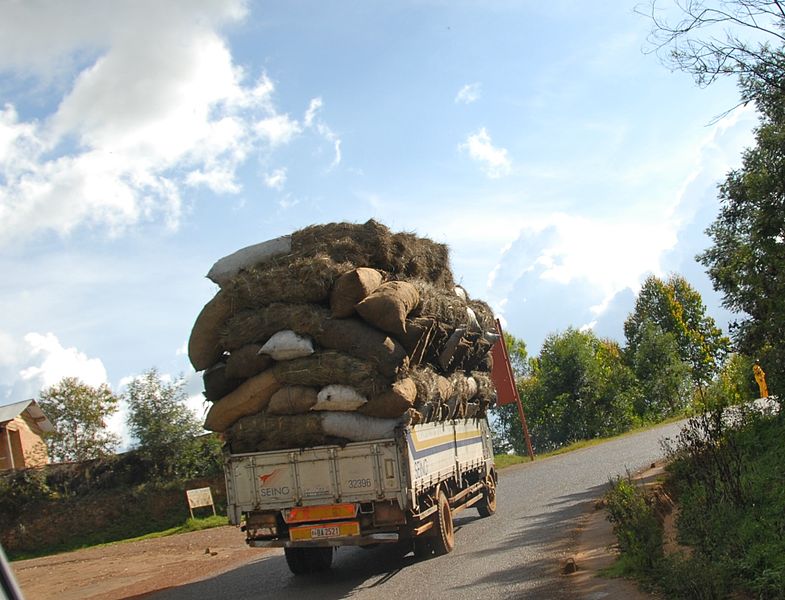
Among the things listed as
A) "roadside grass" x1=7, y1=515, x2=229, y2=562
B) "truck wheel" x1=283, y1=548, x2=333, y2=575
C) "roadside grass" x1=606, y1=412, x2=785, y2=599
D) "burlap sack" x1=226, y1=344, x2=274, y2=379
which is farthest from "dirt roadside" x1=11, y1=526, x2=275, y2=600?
"roadside grass" x1=606, y1=412, x2=785, y2=599

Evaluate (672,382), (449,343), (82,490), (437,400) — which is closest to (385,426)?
(437,400)

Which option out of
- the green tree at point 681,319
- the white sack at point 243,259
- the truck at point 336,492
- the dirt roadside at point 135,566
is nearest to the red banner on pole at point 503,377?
the dirt roadside at point 135,566

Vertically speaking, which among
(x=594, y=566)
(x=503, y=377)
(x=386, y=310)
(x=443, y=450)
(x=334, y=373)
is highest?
(x=386, y=310)

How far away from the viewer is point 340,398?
977 centimetres

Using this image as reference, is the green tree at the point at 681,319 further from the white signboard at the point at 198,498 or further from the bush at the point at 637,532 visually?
the bush at the point at 637,532

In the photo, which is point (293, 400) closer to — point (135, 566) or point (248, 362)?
point (248, 362)

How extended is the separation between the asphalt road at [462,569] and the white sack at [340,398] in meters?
2.26

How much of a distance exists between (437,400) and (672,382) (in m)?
44.4

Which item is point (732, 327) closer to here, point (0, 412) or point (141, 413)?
point (141, 413)

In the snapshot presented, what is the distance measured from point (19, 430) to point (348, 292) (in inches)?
1248

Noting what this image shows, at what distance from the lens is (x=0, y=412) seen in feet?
119

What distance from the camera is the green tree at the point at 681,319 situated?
64.9 metres

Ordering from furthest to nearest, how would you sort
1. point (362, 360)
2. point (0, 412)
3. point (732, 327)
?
point (0, 412) → point (732, 327) → point (362, 360)

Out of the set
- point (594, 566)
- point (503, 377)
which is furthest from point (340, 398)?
point (503, 377)
